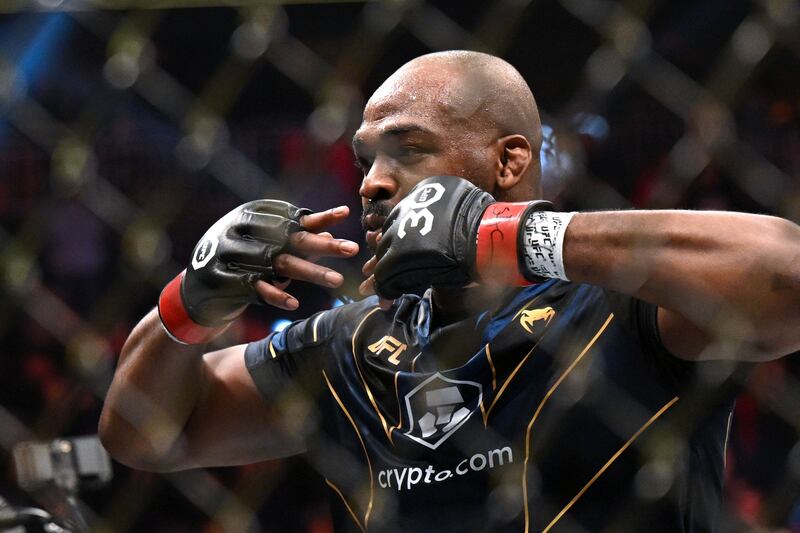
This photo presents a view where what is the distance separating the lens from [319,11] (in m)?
3.57

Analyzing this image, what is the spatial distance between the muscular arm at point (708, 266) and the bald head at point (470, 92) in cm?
50

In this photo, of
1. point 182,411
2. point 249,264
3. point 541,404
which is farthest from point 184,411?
point 541,404

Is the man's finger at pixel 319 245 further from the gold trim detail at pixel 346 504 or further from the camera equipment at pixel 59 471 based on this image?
the camera equipment at pixel 59 471

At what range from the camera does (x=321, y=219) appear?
1.54 metres

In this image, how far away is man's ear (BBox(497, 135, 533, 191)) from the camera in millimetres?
1882

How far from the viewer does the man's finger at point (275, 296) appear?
59.6 inches

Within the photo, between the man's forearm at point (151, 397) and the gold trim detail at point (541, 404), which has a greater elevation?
the gold trim detail at point (541, 404)

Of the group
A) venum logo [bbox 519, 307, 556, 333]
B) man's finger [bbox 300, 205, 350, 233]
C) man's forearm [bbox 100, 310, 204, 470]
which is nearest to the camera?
man's finger [bbox 300, 205, 350, 233]

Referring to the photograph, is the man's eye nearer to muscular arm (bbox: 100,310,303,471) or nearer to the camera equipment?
muscular arm (bbox: 100,310,303,471)

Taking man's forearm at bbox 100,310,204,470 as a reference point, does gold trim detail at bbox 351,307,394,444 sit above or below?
above

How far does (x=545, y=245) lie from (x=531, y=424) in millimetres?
370

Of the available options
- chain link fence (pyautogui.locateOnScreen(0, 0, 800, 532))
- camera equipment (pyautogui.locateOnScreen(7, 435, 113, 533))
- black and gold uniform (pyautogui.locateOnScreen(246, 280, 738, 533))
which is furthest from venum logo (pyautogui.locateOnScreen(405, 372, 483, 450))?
chain link fence (pyautogui.locateOnScreen(0, 0, 800, 532))

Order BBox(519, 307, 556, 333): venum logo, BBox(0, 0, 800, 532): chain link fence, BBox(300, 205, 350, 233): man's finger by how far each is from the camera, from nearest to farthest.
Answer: BBox(300, 205, 350, 233): man's finger → BBox(519, 307, 556, 333): venum logo → BBox(0, 0, 800, 532): chain link fence

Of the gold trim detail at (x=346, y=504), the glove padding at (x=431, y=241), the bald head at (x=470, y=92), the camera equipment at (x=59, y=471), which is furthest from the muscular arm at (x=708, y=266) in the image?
the camera equipment at (x=59, y=471)
